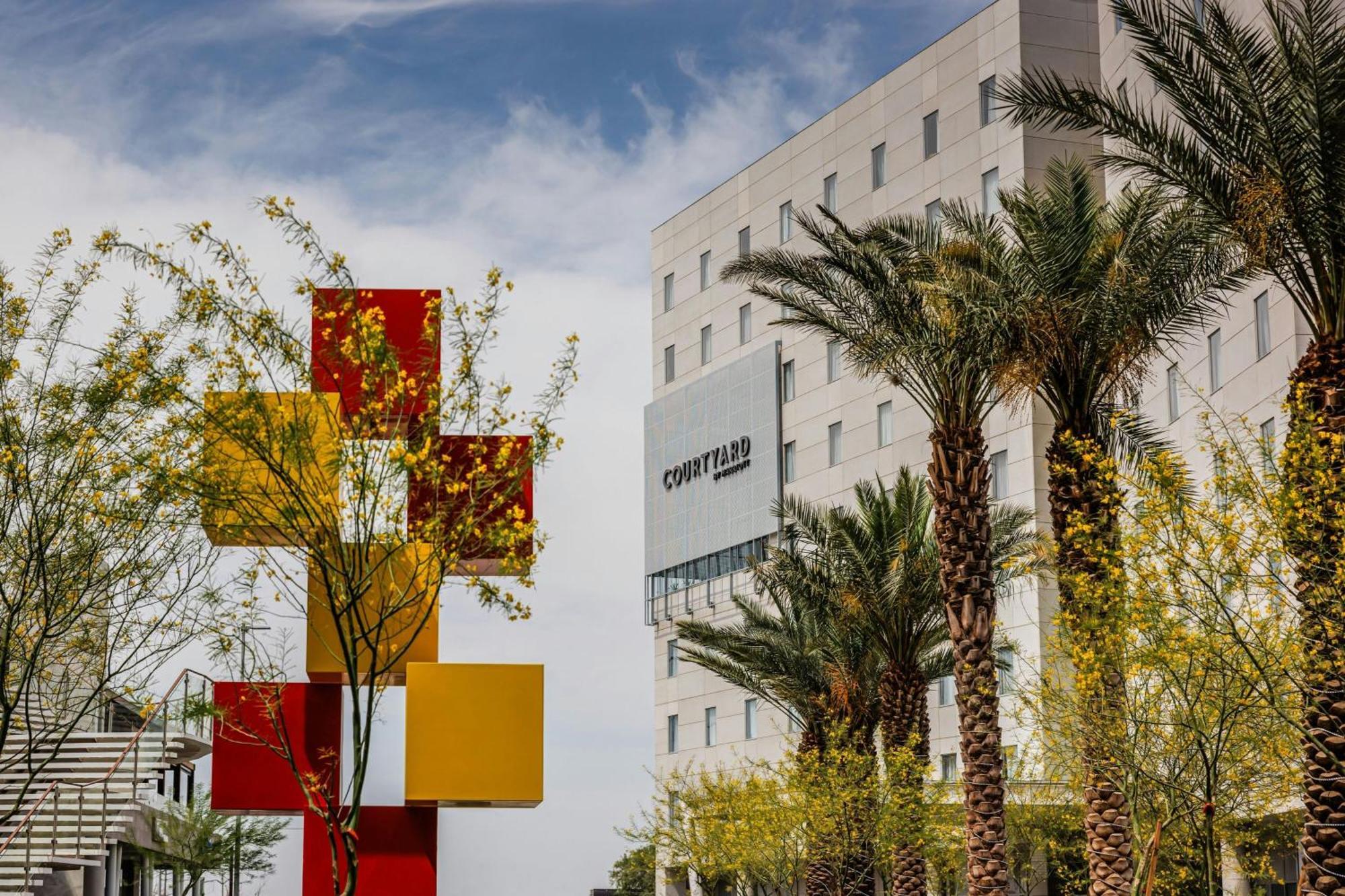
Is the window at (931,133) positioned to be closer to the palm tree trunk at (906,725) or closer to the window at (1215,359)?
the window at (1215,359)

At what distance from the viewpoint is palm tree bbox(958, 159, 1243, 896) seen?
21.7 meters

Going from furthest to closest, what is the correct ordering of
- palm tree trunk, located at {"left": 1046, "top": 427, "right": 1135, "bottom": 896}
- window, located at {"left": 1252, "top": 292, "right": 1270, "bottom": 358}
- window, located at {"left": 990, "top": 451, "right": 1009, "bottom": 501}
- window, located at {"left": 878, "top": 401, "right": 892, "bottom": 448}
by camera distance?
1. window, located at {"left": 878, "top": 401, "right": 892, "bottom": 448}
2. window, located at {"left": 990, "top": 451, "right": 1009, "bottom": 501}
3. window, located at {"left": 1252, "top": 292, "right": 1270, "bottom": 358}
4. palm tree trunk, located at {"left": 1046, "top": 427, "right": 1135, "bottom": 896}

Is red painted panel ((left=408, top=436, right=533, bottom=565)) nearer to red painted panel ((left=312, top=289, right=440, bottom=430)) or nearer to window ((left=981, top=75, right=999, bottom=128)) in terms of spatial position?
red painted panel ((left=312, top=289, right=440, bottom=430))

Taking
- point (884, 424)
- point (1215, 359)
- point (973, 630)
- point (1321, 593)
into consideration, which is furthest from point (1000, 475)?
point (1321, 593)

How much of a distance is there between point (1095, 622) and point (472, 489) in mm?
7529

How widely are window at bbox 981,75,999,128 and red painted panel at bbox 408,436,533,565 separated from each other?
40758mm

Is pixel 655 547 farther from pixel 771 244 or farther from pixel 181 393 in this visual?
pixel 181 393

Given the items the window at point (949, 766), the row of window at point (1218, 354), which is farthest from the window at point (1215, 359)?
the window at point (949, 766)

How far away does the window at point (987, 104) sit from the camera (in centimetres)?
5625

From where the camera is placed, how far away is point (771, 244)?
69062 mm

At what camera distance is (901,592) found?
1372 inches

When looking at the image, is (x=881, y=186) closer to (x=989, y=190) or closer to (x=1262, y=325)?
(x=989, y=190)

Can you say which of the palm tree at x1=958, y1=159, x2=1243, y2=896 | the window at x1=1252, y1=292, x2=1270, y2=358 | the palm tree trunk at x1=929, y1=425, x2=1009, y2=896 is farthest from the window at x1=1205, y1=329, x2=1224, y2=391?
the palm tree at x1=958, y1=159, x2=1243, y2=896

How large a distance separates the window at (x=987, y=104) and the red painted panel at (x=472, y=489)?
4076cm
